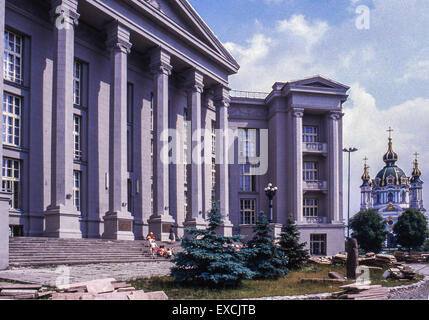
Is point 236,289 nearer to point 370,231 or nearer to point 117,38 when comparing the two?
point 117,38

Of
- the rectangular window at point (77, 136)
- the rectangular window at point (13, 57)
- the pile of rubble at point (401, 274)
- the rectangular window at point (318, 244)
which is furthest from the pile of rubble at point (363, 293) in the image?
the rectangular window at point (318, 244)

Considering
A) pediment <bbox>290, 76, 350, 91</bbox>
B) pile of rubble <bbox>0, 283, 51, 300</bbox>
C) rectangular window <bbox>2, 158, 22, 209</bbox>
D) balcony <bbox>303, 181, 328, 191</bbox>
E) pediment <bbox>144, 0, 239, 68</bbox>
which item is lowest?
pile of rubble <bbox>0, 283, 51, 300</bbox>

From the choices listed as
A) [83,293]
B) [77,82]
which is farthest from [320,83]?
[83,293]

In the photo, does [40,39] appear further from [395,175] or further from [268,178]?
[395,175]

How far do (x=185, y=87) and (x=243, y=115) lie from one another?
11.4 meters

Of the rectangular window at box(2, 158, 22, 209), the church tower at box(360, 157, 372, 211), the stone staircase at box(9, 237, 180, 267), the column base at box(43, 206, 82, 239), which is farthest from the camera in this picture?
the church tower at box(360, 157, 372, 211)

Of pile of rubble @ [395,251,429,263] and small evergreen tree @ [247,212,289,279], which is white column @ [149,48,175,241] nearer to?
small evergreen tree @ [247,212,289,279]

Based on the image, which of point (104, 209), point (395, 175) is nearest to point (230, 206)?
point (104, 209)

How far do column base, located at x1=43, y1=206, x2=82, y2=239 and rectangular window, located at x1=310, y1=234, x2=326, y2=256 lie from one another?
1090 inches

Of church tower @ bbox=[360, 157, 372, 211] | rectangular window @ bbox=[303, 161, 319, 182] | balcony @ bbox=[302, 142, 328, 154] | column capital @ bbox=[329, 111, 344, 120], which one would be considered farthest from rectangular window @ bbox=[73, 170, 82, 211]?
church tower @ bbox=[360, 157, 372, 211]

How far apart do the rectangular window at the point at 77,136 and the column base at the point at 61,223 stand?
19.6ft

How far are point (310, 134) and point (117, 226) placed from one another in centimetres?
2664

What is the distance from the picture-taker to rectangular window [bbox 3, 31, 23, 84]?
81.6ft

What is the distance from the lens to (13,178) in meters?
24.8
